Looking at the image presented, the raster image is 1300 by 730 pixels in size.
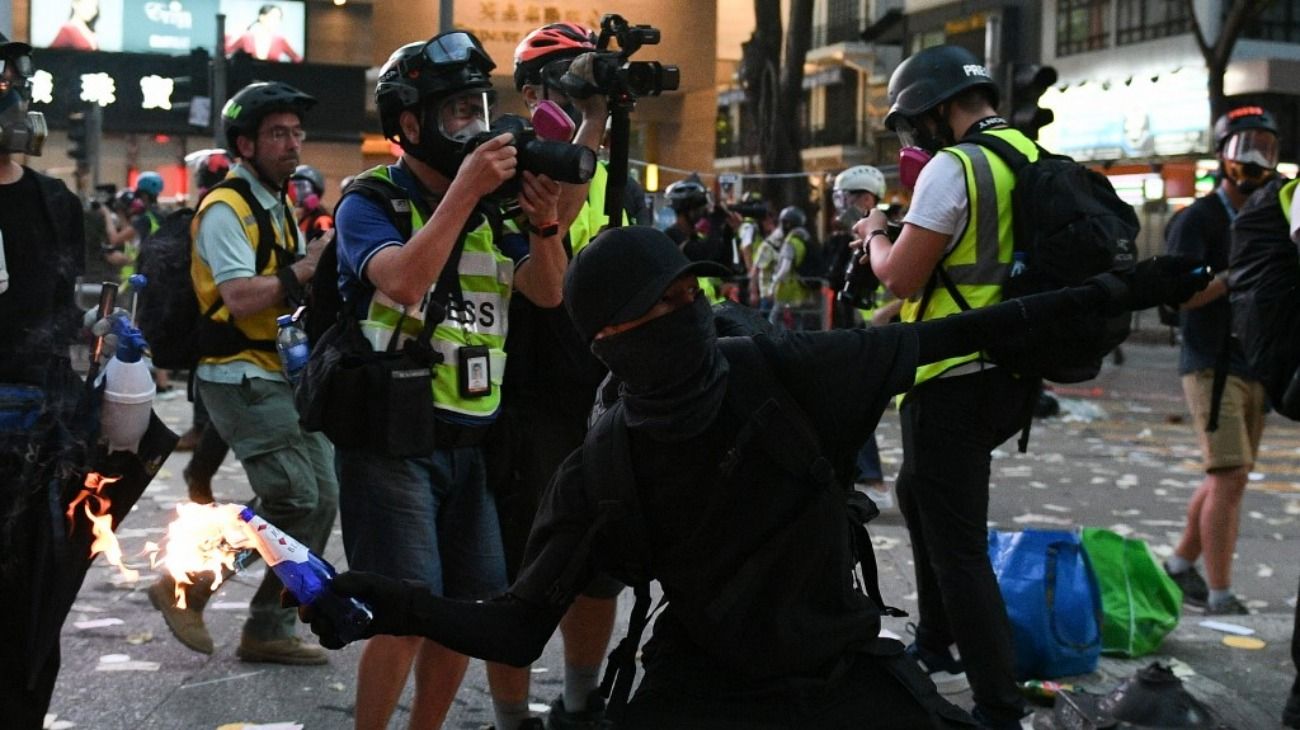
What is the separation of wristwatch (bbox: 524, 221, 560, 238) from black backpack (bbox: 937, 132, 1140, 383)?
1.25m

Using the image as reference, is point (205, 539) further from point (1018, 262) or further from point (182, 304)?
point (182, 304)

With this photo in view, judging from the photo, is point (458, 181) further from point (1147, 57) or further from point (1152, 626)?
point (1147, 57)

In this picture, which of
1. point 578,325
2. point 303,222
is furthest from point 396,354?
point 303,222

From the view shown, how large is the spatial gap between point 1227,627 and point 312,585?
4796 mm

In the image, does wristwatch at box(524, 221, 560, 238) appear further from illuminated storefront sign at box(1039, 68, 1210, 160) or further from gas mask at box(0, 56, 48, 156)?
illuminated storefront sign at box(1039, 68, 1210, 160)

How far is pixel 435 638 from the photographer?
2.90 m

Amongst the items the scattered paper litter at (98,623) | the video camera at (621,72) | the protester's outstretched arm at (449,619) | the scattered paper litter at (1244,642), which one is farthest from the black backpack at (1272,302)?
the scattered paper litter at (98,623)

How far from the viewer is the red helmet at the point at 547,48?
15.6ft

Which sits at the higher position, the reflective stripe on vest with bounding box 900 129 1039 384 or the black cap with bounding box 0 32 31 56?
the black cap with bounding box 0 32 31 56

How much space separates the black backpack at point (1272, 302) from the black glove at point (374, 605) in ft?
11.0

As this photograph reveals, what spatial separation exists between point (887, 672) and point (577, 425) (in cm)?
195

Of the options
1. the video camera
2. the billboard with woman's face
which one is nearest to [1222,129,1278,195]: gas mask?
the video camera

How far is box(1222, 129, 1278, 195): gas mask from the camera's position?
21.8 ft

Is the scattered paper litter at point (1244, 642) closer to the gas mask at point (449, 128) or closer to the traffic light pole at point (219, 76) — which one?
the gas mask at point (449, 128)
